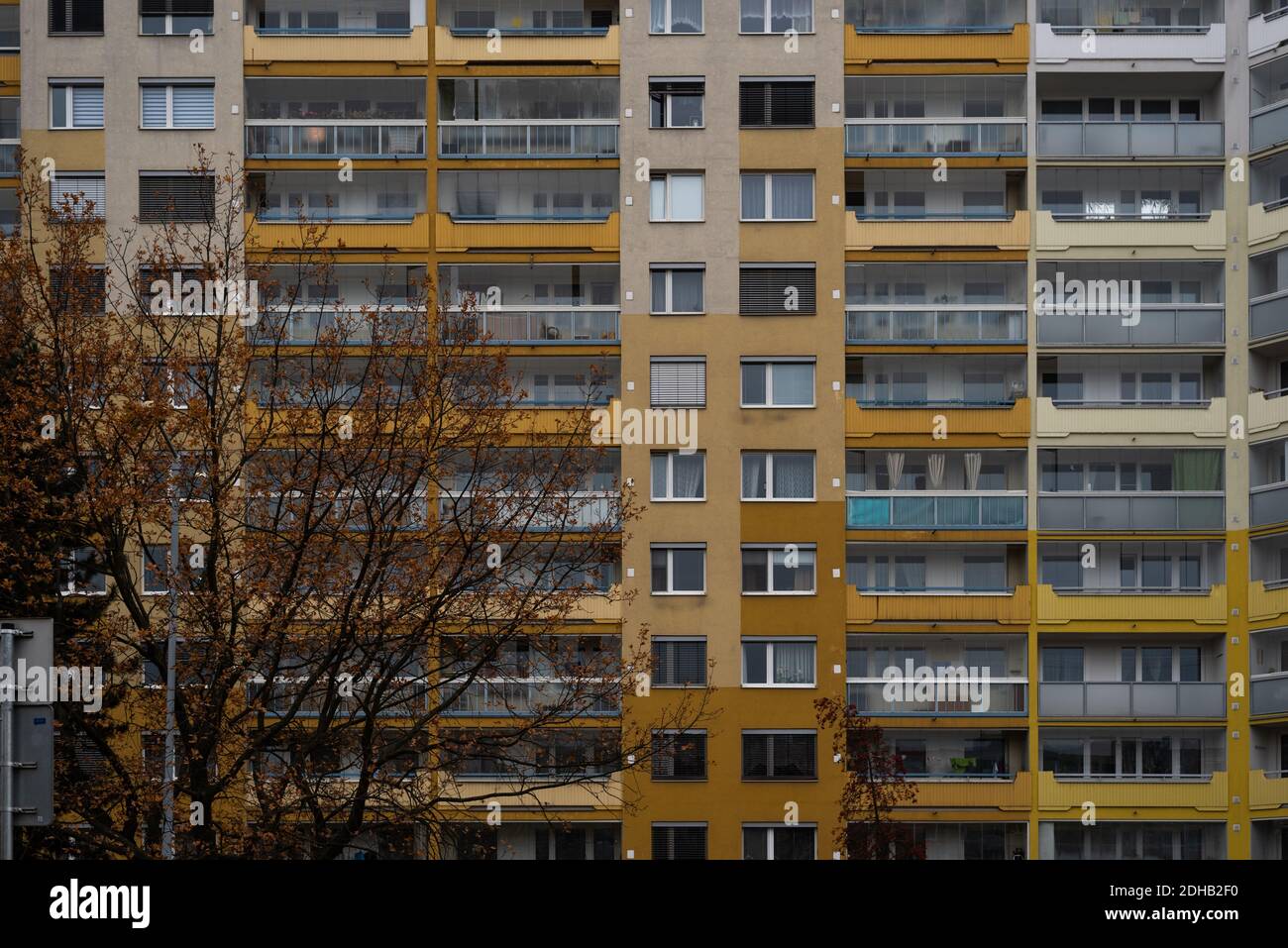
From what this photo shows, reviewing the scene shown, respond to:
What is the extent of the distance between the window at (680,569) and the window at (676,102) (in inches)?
449

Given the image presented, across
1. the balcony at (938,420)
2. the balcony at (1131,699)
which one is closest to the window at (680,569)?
the balcony at (938,420)

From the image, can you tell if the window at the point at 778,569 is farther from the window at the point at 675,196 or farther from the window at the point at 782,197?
the window at the point at 675,196

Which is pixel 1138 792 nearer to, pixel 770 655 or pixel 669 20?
pixel 770 655

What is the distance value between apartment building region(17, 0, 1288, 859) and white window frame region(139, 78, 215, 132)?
3.9 inches

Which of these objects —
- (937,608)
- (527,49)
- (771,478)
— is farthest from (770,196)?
(937,608)

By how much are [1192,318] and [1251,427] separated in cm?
331

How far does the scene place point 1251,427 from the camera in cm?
4862

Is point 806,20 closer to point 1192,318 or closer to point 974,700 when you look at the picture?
point 1192,318

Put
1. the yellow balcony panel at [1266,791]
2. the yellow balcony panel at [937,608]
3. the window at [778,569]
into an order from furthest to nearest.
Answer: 1. the window at [778,569]
2. the yellow balcony panel at [937,608]
3. the yellow balcony panel at [1266,791]

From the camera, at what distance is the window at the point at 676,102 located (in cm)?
4928

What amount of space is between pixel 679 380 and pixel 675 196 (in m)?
5.02

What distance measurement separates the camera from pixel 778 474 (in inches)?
1918
